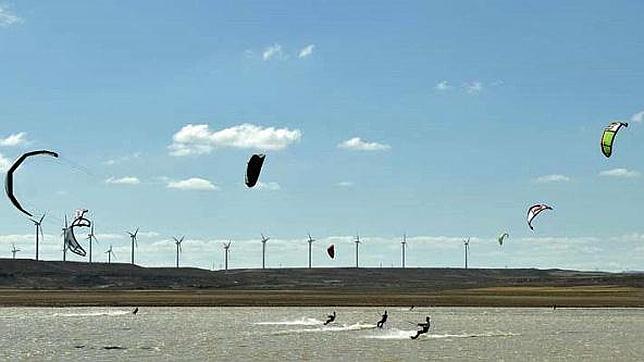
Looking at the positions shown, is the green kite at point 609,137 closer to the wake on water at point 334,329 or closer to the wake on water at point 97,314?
the wake on water at point 334,329

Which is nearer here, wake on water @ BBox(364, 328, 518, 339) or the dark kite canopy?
the dark kite canopy

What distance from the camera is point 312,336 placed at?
43.9 metres

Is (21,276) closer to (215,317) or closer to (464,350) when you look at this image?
(215,317)

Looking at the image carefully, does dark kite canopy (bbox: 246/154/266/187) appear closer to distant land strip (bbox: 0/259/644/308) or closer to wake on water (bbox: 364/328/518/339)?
wake on water (bbox: 364/328/518/339)

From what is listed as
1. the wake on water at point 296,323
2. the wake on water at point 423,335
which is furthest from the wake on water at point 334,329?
the wake on water at point 423,335

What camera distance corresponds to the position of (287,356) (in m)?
35.9

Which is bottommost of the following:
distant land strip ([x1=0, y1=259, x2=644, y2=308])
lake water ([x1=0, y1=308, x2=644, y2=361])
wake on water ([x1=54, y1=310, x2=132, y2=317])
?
lake water ([x1=0, y1=308, x2=644, y2=361])

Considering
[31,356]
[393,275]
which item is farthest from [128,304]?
[393,275]

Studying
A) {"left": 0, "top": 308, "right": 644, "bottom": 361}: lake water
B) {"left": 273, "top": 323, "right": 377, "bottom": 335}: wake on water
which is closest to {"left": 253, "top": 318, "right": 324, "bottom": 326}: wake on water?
{"left": 0, "top": 308, "right": 644, "bottom": 361}: lake water

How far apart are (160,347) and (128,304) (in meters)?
34.3

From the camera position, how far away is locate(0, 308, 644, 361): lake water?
1462 inches

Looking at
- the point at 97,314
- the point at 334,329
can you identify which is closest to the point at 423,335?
the point at 334,329

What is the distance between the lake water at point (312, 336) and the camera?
122 ft

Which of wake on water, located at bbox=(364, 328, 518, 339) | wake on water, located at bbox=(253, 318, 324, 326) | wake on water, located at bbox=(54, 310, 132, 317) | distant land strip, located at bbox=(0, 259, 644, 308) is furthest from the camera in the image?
distant land strip, located at bbox=(0, 259, 644, 308)
